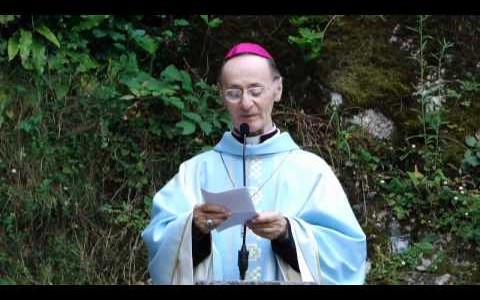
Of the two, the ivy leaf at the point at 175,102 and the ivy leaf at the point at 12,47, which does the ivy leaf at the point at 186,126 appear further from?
the ivy leaf at the point at 12,47

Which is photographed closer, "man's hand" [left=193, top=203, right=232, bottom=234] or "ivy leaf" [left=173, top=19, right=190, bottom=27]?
"man's hand" [left=193, top=203, right=232, bottom=234]

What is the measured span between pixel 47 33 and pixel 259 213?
3.58 metres

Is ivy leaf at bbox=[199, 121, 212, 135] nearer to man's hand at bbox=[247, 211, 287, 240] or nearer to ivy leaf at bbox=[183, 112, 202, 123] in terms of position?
ivy leaf at bbox=[183, 112, 202, 123]

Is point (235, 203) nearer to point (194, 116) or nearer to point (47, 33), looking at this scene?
point (194, 116)

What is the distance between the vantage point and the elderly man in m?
3.98

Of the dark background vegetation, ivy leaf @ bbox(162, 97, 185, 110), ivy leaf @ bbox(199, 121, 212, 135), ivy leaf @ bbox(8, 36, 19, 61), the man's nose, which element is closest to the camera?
the man's nose

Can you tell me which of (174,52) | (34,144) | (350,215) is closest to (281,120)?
(174,52)

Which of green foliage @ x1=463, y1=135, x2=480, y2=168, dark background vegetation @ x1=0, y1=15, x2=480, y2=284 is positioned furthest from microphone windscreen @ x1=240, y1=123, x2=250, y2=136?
Answer: green foliage @ x1=463, y1=135, x2=480, y2=168

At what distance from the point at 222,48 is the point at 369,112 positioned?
1124mm

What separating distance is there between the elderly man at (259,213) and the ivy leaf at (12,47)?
9.41 ft

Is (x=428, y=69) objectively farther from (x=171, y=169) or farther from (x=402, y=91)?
(x=171, y=169)

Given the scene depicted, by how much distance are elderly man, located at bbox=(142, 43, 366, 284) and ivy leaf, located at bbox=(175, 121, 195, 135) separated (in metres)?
2.21

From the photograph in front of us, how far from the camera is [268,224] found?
12.6 feet

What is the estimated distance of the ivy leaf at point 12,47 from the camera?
22.5 ft
